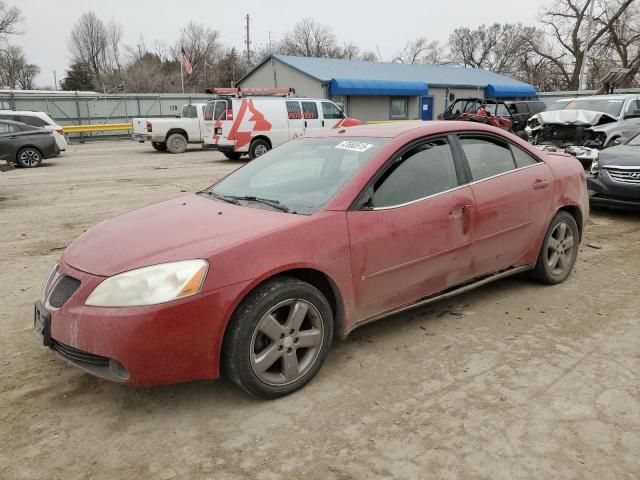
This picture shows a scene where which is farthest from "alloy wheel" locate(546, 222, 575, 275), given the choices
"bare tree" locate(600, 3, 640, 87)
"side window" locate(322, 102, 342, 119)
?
"bare tree" locate(600, 3, 640, 87)

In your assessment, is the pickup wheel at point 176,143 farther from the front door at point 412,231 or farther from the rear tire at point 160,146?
the front door at point 412,231

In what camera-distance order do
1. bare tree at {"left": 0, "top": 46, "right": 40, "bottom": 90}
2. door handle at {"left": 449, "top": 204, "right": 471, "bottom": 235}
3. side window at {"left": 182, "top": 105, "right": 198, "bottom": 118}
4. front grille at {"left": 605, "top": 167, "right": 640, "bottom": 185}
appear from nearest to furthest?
door handle at {"left": 449, "top": 204, "right": 471, "bottom": 235} < front grille at {"left": 605, "top": 167, "right": 640, "bottom": 185} < side window at {"left": 182, "top": 105, "right": 198, "bottom": 118} < bare tree at {"left": 0, "top": 46, "right": 40, "bottom": 90}

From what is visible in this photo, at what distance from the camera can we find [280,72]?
32938mm

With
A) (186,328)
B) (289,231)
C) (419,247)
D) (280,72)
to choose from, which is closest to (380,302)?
(419,247)

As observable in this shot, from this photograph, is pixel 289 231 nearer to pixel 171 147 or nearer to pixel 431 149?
pixel 431 149

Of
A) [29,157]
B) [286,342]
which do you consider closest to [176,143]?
[29,157]

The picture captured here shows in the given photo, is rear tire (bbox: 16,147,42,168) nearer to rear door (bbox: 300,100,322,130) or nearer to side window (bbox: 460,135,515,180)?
rear door (bbox: 300,100,322,130)

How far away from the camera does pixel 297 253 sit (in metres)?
2.89

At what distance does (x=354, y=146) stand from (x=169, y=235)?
148 cm

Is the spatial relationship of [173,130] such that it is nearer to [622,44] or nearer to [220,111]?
[220,111]

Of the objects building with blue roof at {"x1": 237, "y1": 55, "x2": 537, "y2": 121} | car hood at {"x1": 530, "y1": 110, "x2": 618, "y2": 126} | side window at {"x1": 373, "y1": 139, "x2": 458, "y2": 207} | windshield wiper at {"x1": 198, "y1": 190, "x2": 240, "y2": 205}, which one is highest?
building with blue roof at {"x1": 237, "y1": 55, "x2": 537, "y2": 121}

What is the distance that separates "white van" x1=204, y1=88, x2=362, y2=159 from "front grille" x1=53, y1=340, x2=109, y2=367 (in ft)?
42.9

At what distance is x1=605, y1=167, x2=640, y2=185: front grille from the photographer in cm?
709

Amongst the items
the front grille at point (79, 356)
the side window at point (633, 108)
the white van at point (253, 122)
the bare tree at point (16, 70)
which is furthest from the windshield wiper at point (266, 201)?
the bare tree at point (16, 70)
